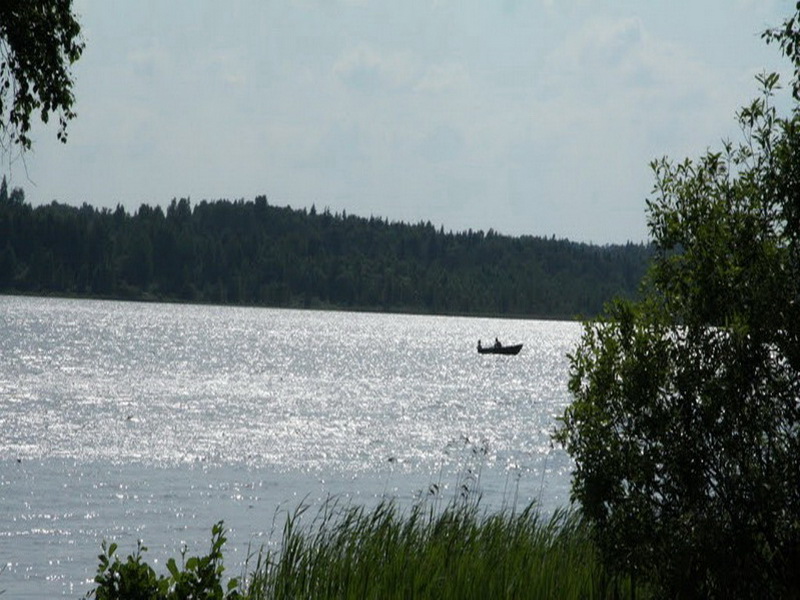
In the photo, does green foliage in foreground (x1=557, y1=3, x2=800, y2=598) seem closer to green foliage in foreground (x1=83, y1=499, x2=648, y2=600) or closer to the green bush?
green foliage in foreground (x1=83, y1=499, x2=648, y2=600)

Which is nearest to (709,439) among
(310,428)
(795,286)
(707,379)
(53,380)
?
(707,379)

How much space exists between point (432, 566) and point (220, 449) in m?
40.0

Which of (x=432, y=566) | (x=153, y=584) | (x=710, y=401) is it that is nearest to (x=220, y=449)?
(x=432, y=566)

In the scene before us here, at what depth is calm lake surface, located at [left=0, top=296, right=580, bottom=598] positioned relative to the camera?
30438 millimetres

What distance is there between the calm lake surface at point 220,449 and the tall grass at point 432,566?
1.43 m

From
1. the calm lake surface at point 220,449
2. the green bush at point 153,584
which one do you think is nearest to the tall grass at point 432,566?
the calm lake surface at point 220,449

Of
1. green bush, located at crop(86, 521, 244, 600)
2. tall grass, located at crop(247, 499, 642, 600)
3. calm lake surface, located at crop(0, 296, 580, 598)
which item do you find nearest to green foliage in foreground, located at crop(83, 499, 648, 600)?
tall grass, located at crop(247, 499, 642, 600)

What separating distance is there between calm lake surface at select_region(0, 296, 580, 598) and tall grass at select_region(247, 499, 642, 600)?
4.70ft

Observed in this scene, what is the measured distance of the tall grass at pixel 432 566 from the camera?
1393 cm

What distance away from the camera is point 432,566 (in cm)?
1446

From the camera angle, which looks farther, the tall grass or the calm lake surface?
the calm lake surface

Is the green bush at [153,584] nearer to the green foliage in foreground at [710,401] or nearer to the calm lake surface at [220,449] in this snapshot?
the green foliage in foreground at [710,401]

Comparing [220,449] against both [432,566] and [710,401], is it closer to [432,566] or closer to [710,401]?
[432,566]

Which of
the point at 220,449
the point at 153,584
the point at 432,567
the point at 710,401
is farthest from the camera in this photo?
the point at 220,449
